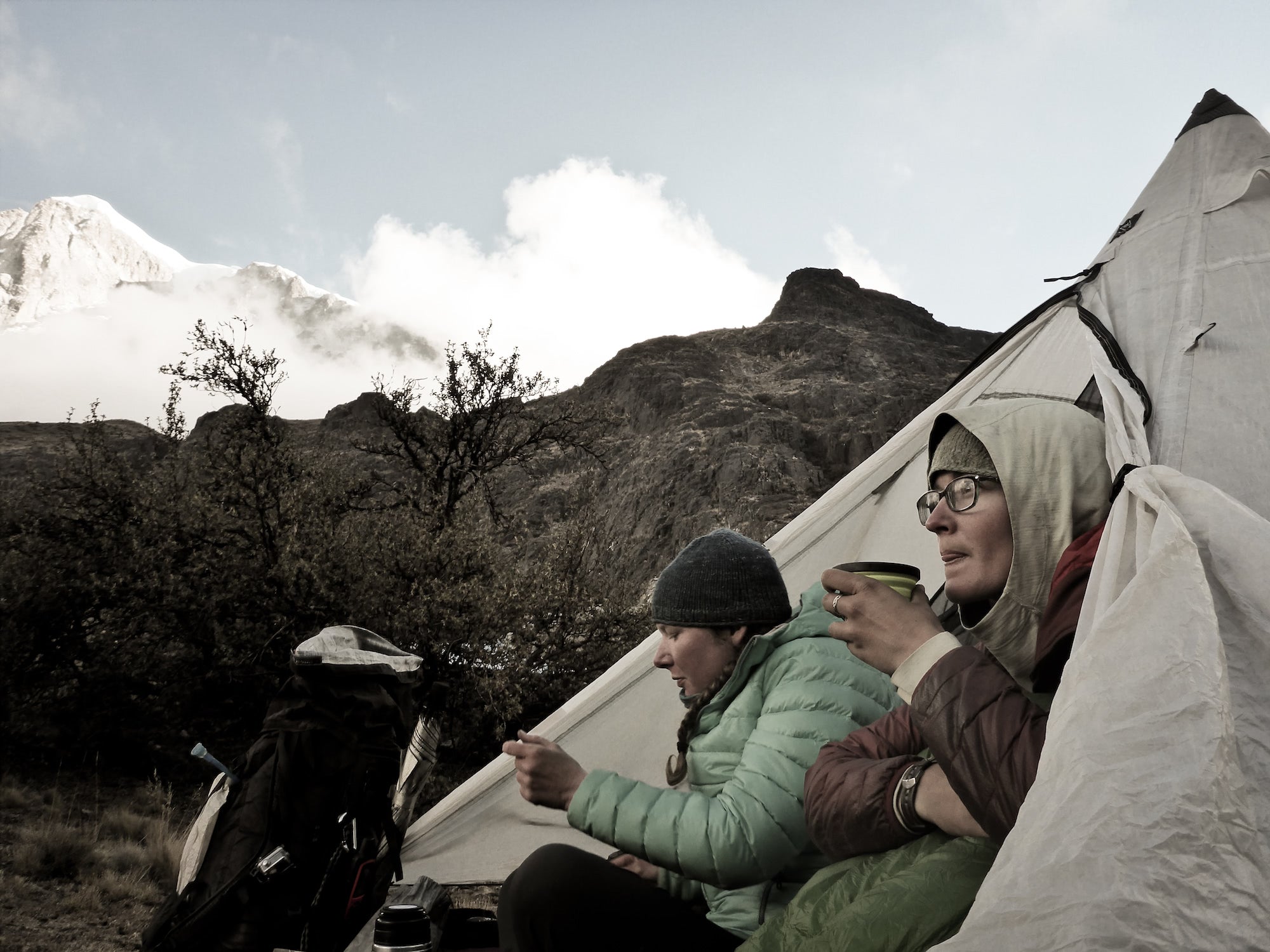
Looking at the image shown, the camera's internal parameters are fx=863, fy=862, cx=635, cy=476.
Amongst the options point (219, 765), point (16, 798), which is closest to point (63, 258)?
point (16, 798)

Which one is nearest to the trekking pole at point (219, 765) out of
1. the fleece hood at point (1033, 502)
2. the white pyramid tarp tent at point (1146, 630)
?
the white pyramid tarp tent at point (1146, 630)

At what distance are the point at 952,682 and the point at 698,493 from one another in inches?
882

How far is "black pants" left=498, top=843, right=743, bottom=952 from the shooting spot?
1689mm

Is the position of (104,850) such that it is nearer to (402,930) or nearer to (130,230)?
(402,930)

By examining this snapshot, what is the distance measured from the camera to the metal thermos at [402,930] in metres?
1.99

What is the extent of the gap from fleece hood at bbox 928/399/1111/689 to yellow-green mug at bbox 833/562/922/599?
0.65 feet

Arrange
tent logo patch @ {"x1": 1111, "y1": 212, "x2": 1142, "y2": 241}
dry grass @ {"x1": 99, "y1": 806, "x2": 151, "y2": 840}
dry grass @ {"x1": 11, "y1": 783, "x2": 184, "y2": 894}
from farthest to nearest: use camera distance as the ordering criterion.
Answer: dry grass @ {"x1": 99, "y1": 806, "x2": 151, "y2": 840}
dry grass @ {"x1": 11, "y1": 783, "x2": 184, "y2": 894}
tent logo patch @ {"x1": 1111, "y1": 212, "x2": 1142, "y2": 241}

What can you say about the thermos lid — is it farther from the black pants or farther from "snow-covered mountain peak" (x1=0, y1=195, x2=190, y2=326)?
"snow-covered mountain peak" (x1=0, y1=195, x2=190, y2=326)

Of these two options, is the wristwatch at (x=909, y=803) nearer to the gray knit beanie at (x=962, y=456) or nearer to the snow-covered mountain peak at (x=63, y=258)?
the gray knit beanie at (x=962, y=456)

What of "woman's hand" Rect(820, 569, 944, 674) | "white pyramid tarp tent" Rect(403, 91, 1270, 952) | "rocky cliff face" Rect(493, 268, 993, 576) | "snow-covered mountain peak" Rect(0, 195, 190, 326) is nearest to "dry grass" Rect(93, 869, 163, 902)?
"white pyramid tarp tent" Rect(403, 91, 1270, 952)

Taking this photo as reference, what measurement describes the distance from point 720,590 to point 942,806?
829 mm

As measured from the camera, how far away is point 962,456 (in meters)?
1.67

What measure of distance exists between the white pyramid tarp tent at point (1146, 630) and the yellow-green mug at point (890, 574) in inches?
11.3

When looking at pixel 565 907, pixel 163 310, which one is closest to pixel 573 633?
pixel 565 907
